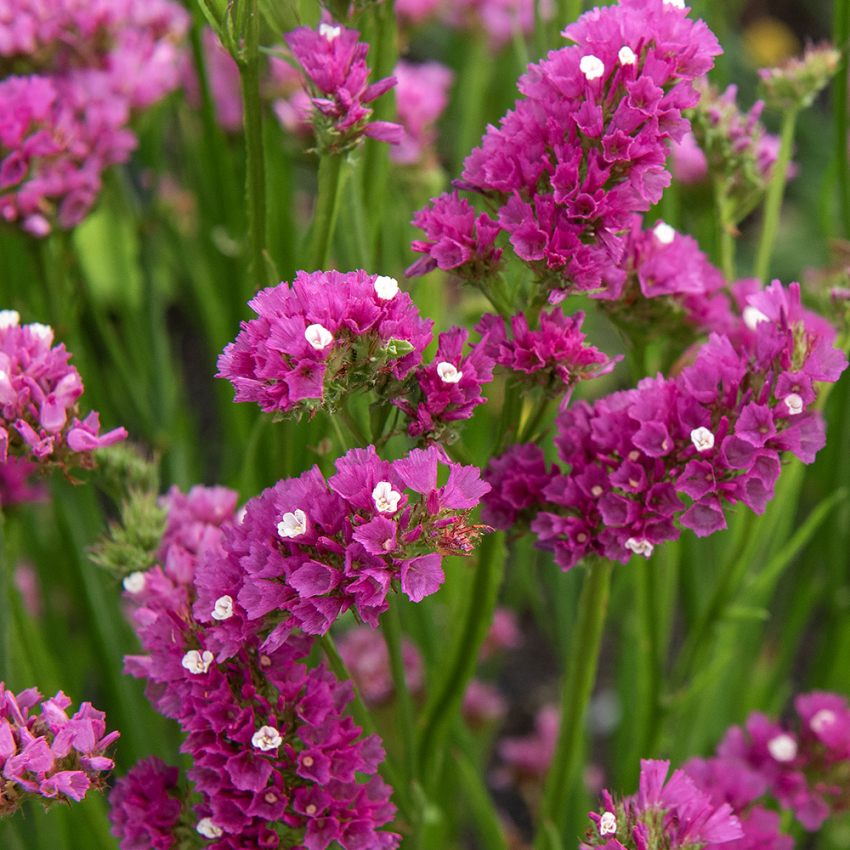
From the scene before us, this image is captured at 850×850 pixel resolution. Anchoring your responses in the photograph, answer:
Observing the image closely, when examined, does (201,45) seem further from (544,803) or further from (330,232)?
(544,803)

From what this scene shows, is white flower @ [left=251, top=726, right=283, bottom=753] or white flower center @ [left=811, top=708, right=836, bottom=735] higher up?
white flower @ [left=251, top=726, right=283, bottom=753]

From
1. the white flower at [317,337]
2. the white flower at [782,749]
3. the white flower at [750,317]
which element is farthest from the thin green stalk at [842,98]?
the white flower at [317,337]

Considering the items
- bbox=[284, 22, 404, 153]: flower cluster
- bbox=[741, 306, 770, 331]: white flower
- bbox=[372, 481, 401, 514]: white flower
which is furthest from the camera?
bbox=[741, 306, 770, 331]: white flower

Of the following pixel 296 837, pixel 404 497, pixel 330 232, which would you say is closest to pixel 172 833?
pixel 296 837

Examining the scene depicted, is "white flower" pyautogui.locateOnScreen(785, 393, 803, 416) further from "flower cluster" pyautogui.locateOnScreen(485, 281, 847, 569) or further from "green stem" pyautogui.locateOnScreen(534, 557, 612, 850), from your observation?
"green stem" pyautogui.locateOnScreen(534, 557, 612, 850)

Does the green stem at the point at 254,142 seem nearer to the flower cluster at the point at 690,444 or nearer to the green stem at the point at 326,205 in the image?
the green stem at the point at 326,205

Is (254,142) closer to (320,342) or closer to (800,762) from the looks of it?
(320,342)

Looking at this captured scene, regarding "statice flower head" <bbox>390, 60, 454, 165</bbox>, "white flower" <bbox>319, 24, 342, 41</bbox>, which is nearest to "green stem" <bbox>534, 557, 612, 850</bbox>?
"white flower" <bbox>319, 24, 342, 41</bbox>

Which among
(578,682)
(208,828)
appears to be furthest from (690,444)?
(208,828)
